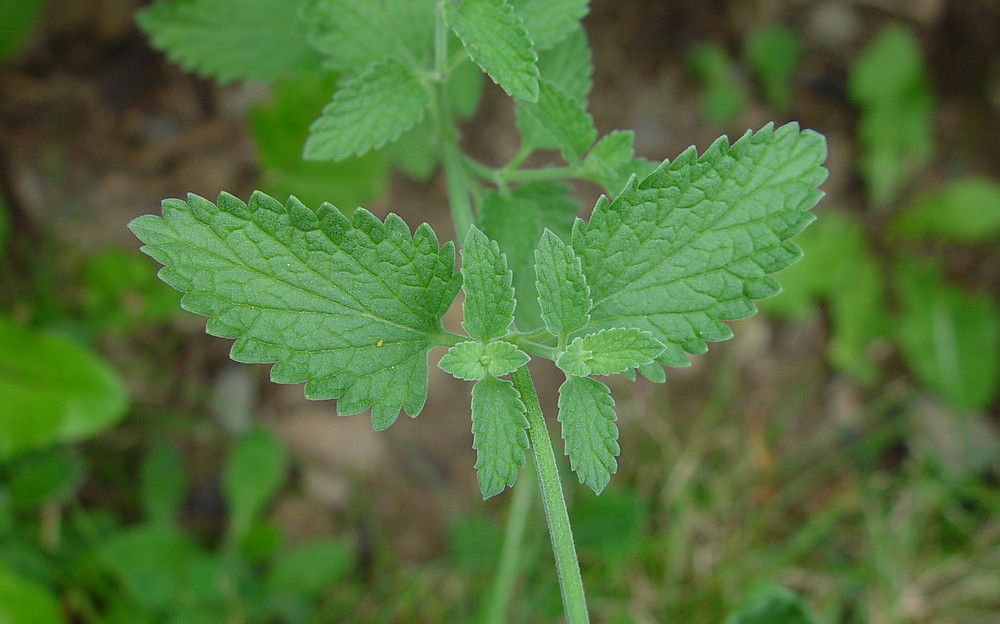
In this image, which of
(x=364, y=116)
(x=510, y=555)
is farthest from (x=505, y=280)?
(x=510, y=555)

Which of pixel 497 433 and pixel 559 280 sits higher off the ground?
pixel 559 280

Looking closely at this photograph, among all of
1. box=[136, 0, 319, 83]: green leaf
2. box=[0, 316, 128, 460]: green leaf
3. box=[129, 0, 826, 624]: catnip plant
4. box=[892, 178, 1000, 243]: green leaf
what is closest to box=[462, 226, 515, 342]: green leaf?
box=[129, 0, 826, 624]: catnip plant

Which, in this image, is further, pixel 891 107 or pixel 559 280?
pixel 891 107

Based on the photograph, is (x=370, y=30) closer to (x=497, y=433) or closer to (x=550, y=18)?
(x=550, y=18)

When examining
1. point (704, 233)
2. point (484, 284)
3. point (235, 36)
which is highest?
point (235, 36)

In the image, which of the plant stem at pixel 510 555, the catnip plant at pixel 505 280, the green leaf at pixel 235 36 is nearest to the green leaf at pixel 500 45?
the catnip plant at pixel 505 280

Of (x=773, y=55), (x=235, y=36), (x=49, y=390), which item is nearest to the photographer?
(x=235, y=36)

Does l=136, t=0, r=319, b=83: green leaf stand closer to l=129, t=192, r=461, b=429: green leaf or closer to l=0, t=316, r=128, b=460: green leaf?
l=129, t=192, r=461, b=429: green leaf
